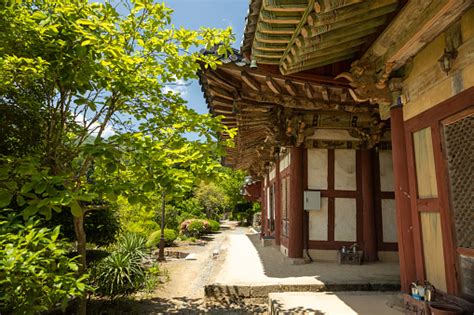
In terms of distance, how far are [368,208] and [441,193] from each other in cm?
405

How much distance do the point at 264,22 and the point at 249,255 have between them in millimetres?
7273

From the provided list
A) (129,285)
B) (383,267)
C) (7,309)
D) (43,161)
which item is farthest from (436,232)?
(129,285)

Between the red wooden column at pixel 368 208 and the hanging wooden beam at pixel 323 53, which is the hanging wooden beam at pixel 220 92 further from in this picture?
the red wooden column at pixel 368 208

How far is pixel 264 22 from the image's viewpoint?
3.00 m

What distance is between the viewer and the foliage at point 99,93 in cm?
270

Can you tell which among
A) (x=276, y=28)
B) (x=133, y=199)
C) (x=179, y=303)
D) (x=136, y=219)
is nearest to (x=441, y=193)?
(x=276, y=28)

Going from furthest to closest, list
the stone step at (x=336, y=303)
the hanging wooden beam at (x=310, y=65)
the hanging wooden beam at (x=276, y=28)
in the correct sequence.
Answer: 1. the stone step at (x=336, y=303)
2. the hanging wooden beam at (x=310, y=65)
3. the hanging wooden beam at (x=276, y=28)

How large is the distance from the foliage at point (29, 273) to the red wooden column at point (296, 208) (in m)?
5.22

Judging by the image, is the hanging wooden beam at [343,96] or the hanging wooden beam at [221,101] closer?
the hanging wooden beam at [343,96]

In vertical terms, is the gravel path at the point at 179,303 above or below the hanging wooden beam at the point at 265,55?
below

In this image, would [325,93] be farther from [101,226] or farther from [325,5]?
[101,226]

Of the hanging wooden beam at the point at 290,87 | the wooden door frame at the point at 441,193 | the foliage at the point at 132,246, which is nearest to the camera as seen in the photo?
the wooden door frame at the point at 441,193

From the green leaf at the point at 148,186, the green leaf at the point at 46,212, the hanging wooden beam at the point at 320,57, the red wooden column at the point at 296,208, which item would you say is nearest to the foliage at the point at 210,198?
the red wooden column at the point at 296,208

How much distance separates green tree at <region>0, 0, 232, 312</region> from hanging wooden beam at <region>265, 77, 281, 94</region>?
4.15ft
